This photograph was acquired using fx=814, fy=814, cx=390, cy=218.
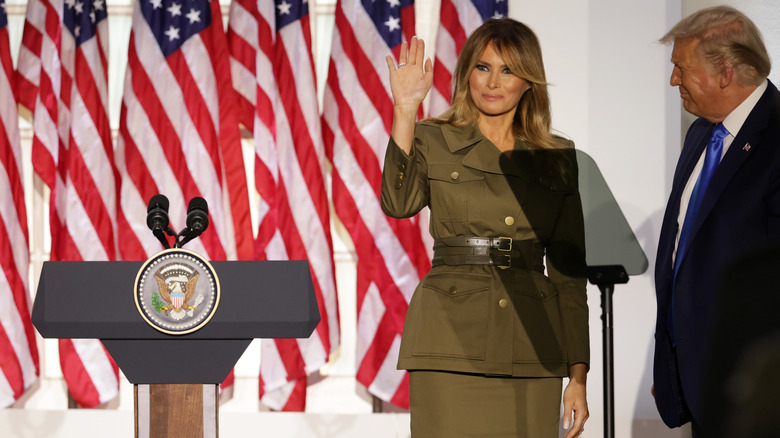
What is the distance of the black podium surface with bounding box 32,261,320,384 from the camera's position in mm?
1703

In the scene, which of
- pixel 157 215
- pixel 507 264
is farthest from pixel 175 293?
pixel 507 264

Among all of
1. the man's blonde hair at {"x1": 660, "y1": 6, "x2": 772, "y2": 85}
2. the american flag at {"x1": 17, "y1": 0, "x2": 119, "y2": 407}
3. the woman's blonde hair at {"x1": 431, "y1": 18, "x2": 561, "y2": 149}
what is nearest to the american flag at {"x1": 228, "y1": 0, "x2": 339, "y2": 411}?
the american flag at {"x1": 17, "y1": 0, "x2": 119, "y2": 407}

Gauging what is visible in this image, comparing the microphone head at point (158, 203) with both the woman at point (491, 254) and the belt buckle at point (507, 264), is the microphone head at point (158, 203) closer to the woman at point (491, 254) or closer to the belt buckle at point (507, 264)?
the woman at point (491, 254)

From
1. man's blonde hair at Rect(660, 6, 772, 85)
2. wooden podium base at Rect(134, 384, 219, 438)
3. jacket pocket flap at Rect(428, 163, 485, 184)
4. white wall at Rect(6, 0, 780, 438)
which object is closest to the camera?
wooden podium base at Rect(134, 384, 219, 438)

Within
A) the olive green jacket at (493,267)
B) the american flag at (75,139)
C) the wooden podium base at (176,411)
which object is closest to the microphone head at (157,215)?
the wooden podium base at (176,411)

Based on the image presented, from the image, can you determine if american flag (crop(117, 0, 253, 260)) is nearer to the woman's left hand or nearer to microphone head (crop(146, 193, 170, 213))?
microphone head (crop(146, 193, 170, 213))

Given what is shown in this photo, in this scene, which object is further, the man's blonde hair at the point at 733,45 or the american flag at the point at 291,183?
the american flag at the point at 291,183

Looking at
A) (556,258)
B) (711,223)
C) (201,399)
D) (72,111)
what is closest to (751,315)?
(711,223)

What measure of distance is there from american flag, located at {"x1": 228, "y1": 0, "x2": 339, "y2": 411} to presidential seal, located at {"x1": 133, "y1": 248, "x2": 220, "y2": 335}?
209 cm

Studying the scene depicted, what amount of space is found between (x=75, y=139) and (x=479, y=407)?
108 inches

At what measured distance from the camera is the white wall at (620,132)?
3.77 meters

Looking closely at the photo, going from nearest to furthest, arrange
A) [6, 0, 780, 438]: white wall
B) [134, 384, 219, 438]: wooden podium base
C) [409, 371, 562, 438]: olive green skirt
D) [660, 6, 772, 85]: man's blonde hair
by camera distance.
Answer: [134, 384, 219, 438]: wooden podium base, [660, 6, 772, 85]: man's blonde hair, [409, 371, 562, 438]: olive green skirt, [6, 0, 780, 438]: white wall

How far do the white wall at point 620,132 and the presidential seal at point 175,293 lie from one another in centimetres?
230

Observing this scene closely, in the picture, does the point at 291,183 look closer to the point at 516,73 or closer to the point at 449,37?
the point at 449,37
